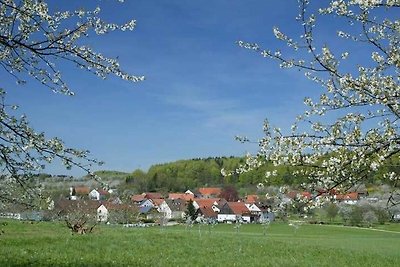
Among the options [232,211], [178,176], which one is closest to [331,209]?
[232,211]

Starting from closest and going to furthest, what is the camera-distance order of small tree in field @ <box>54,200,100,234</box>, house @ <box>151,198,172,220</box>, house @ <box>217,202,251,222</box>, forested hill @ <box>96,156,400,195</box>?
small tree in field @ <box>54,200,100,234</box> → house @ <box>151,198,172,220</box> → house @ <box>217,202,251,222</box> → forested hill @ <box>96,156,400,195</box>

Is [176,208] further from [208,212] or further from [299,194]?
[299,194]

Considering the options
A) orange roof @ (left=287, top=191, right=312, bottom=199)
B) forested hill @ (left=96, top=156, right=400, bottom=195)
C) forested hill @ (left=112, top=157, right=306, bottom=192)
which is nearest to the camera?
orange roof @ (left=287, top=191, right=312, bottom=199)

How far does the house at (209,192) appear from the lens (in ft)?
406

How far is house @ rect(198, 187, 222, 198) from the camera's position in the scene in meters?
124

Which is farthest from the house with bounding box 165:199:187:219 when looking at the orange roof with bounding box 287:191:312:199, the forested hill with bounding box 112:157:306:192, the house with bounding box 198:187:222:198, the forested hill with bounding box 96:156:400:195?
the orange roof with bounding box 287:191:312:199

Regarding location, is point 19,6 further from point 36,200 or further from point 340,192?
point 340,192

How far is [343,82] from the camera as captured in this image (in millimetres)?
4492

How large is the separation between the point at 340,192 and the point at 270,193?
1.24m

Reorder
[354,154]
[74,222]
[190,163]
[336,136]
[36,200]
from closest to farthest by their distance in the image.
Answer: [354,154]
[336,136]
[36,200]
[74,222]
[190,163]

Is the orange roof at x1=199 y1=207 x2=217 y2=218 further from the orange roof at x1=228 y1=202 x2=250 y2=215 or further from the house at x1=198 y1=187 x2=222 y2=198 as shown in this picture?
the house at x1=198 y1=187 x2=222 y2=198

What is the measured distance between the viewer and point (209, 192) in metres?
126

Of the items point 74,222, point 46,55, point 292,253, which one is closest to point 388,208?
point 46,55

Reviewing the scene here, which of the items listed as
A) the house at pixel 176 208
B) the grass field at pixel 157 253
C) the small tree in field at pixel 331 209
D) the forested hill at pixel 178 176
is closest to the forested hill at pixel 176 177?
the forested hill at pixel 178 176
